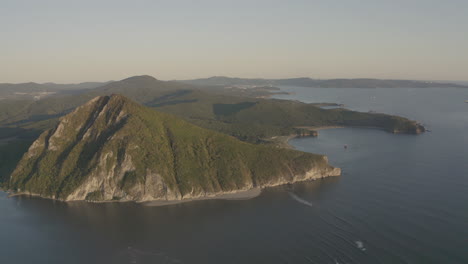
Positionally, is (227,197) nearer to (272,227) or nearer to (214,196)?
(214,196)

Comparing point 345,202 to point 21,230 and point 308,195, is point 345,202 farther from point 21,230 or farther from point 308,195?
point 21,230

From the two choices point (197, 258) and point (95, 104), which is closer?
point (197, 258)

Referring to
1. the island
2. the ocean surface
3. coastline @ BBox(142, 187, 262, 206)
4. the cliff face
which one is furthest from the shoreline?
the ocean surface

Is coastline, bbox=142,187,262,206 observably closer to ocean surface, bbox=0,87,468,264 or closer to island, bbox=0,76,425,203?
island, bbox=0,76,425,203

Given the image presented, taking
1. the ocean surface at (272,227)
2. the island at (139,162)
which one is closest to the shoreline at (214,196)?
the island at (139,162)

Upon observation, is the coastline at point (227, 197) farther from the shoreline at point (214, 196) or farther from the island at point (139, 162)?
the island at point (139, 162)

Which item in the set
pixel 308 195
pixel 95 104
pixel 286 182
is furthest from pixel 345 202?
pixel 95 104
